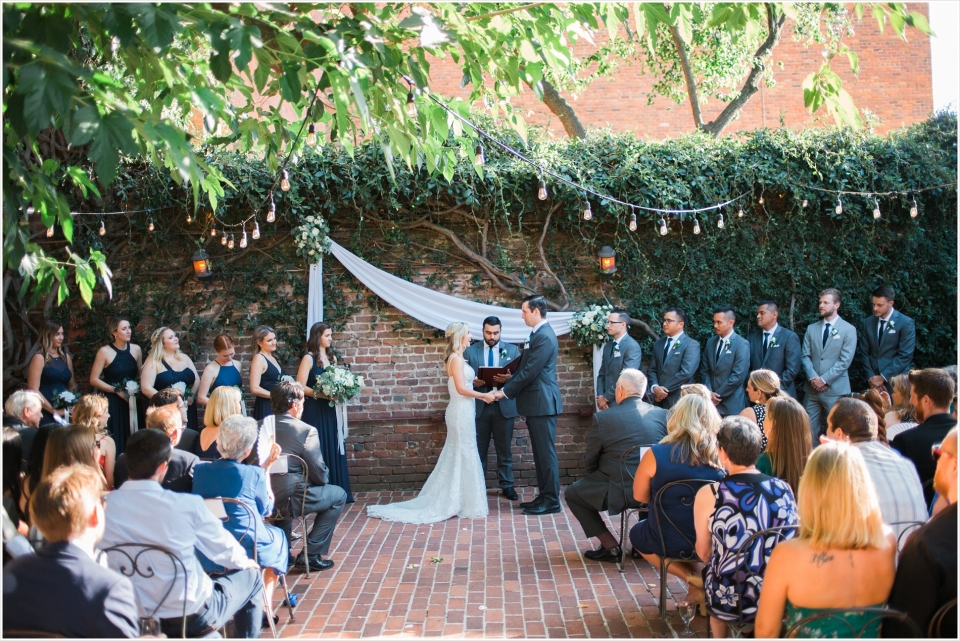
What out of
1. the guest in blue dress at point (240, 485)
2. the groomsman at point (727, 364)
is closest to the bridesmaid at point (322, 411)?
the guest in blue dress at point (240, 485)

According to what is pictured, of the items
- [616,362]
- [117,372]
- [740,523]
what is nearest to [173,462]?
[740,523]

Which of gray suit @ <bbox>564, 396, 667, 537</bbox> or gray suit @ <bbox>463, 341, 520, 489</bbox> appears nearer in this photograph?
gray suit @ <bbox>564, 396, 667, 537</bbox>

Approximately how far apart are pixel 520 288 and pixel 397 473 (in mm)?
2394

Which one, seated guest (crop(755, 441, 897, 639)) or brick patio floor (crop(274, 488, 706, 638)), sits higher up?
seated guest (crop(755, 441, 897, 639))

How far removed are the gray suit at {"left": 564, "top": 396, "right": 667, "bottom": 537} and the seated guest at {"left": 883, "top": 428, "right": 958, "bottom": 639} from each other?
2.72 metres

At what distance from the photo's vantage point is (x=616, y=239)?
28.9ft

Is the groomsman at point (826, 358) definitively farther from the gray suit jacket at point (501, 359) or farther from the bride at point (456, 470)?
the bride at point (456, 470)

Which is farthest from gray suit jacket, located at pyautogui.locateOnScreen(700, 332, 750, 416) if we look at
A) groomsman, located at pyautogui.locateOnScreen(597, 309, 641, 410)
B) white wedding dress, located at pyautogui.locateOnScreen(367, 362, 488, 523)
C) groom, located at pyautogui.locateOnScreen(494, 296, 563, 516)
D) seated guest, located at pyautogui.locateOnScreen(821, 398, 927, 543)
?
seated guest, located at pyautogui.locateOnScreen(821, 398, 927, 543)

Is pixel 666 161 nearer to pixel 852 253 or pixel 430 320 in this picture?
pixel 852 253

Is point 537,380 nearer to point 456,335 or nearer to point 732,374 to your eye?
point 456,335

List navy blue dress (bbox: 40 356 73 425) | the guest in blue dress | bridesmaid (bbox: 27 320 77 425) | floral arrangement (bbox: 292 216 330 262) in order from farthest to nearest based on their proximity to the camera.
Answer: floral arrangement (bbox: 292 216 330 262)
navy blue dress (bbox: 40 356 73 425)
bridesmaid (bbox: 27 320 77 425)
the guest in blue dress

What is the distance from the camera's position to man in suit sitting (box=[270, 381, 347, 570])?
514 cm

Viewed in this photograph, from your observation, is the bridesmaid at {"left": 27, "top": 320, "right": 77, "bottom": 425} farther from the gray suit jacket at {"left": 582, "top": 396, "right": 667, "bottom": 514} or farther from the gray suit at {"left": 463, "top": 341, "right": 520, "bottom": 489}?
the gray suit jacket at {"left": 582, "top": 396, "right": 667, "bottom": 514}

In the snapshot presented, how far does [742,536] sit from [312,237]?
590 cm
